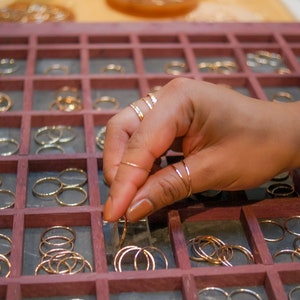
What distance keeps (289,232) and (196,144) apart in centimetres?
21

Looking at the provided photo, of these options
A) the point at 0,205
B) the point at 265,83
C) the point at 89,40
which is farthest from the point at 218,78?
the point at 0,205

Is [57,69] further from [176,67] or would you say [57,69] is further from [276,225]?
[276,225]

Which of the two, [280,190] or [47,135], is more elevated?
[47,135]

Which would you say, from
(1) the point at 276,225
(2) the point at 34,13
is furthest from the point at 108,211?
(2) the point at 34,13

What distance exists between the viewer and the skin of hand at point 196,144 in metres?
0.84

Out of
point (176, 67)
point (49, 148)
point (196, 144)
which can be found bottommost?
point (196, 144)

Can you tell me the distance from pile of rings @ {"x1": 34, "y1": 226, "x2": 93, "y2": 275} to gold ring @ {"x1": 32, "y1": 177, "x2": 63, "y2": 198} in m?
0.08

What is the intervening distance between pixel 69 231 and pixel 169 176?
0.19 m

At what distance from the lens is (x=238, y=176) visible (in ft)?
2.94

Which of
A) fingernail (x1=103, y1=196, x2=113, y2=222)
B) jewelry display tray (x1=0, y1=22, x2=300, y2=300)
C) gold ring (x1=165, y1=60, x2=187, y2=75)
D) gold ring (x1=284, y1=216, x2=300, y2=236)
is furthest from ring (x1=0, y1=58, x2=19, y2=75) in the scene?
gold ring (x1=284, y1=216, x2=300, y2=236)

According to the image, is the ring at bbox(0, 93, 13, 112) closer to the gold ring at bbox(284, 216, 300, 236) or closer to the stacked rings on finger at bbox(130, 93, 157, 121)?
the stacked rings on finger at bbox(130, 93, 157, 121)

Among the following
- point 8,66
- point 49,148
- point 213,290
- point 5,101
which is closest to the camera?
point 213,290

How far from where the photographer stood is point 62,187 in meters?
1.00

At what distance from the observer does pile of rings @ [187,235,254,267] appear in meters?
0.87
